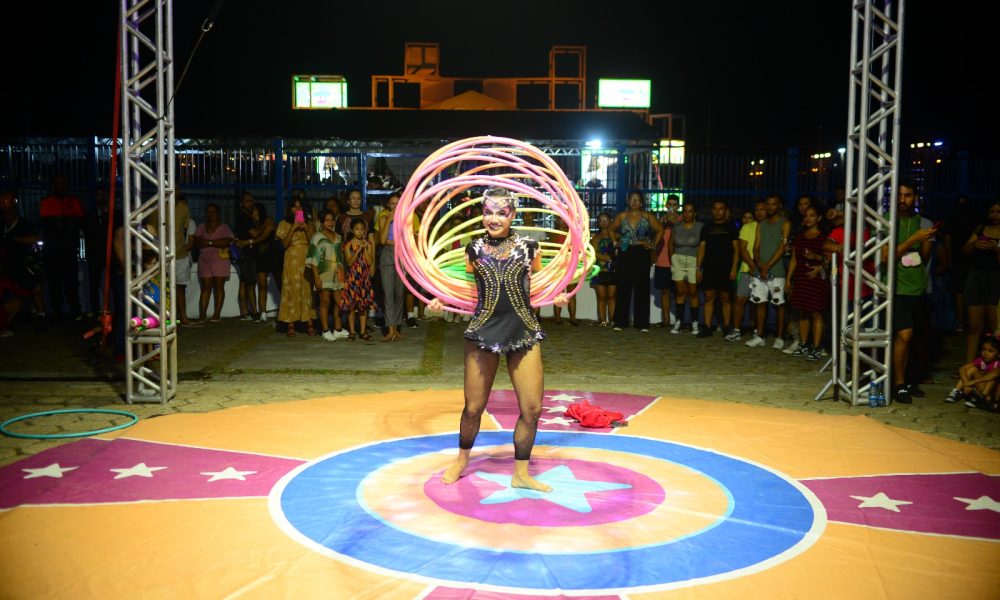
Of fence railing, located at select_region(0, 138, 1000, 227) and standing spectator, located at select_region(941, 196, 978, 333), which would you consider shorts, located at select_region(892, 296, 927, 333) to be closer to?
standing spectator, located at select_region(941, 196, 978, 333)

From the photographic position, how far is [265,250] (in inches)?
642

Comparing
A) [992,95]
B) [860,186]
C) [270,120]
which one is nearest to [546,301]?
[860,186]

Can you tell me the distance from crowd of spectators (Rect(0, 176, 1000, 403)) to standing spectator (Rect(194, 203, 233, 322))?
0.03m

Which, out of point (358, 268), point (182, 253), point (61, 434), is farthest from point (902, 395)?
point (182, 253)

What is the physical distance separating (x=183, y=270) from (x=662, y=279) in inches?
351

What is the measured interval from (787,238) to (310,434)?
29.2 feet

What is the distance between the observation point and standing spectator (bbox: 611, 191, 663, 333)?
16.0 metres

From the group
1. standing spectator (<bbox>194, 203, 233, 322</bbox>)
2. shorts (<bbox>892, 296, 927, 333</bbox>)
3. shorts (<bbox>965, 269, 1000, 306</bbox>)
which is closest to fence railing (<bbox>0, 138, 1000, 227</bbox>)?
standing spectator (<bbox>194, 203, 233, 322</bbox>)

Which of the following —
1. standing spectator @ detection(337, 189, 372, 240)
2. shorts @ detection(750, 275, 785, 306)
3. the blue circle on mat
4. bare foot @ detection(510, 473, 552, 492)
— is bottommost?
the blue circle on mat

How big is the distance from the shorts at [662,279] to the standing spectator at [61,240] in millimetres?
10844

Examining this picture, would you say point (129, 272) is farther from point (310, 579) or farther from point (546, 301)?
point (310, 579)

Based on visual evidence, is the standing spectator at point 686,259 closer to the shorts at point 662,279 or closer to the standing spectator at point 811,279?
the shorts at point 662,279

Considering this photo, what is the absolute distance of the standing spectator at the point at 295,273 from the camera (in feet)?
48.2

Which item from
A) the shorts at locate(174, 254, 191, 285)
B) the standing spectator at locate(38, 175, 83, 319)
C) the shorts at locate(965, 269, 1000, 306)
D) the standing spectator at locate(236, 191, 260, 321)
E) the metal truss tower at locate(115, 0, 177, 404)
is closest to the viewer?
the metal truss tower at locate(115, 0, 177, 404)
